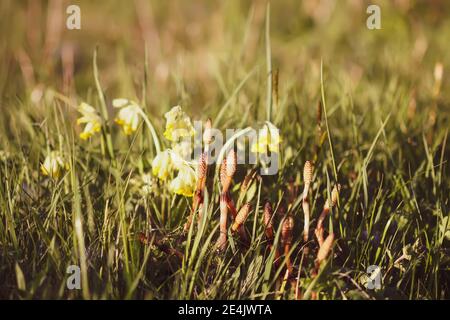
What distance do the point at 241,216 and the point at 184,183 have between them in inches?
7.7

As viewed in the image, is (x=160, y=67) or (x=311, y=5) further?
(x=311, y=5)

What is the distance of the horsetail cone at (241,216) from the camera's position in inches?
58.7

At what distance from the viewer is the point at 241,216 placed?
1.51 metres

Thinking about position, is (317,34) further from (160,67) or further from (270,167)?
(270,167)

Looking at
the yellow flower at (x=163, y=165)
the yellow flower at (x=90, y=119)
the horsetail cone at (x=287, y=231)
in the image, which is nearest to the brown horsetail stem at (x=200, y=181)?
the yellow flower at (x=163, y=165)

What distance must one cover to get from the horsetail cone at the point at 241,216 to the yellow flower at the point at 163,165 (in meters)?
0.25

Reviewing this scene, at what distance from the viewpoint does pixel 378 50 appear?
3803 millimetres

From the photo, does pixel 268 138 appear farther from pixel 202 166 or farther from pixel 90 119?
pixel 90 119

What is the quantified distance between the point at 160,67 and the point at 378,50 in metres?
1.52

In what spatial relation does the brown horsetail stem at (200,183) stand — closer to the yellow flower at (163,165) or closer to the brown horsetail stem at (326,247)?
the yellow flower at (163,165)

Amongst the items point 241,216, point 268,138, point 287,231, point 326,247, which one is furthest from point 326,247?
point 268,138

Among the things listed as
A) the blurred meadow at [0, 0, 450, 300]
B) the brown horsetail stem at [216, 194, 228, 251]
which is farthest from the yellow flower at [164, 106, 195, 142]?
the brown horsetail stem at [216, 194, 228, 251]

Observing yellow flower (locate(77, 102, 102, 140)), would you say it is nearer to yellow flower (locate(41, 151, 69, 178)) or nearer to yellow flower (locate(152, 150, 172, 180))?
yellow flower (locate(41, 151, 69, 178))
